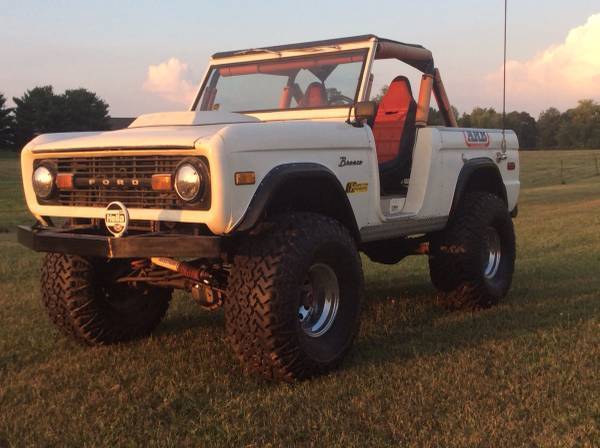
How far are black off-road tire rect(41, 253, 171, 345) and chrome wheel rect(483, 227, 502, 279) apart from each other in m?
3.09

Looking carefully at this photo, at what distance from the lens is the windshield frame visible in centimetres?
526

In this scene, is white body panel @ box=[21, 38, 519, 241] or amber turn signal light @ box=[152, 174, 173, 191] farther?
amber turn signal light @ box=[152, 174, 173, 191]

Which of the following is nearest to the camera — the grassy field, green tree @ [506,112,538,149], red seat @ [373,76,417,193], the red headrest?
the grassy field

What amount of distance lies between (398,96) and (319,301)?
2413mm

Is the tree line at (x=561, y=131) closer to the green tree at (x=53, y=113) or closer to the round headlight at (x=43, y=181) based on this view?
the green tree at (x=53, y=113)

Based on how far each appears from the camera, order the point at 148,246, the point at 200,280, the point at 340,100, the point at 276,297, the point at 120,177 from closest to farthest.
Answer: the point at 148,246, the point at 276,297, the point at 120,177, the point at 200,280, the point at 340,100

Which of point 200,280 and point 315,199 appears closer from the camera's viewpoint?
point 200,280

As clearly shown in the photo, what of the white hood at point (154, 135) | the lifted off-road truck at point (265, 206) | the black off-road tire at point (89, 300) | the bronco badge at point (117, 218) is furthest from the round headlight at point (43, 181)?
the bronco badge at point (117, 218)

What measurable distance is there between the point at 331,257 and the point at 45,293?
205 cm

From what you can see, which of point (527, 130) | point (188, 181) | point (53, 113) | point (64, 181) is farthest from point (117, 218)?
point (527, 130)

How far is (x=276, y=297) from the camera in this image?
3.84 m

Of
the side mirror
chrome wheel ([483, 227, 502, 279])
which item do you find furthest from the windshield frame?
chrome wheel ([483, 227, 502, 279])

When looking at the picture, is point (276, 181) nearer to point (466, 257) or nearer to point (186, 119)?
point (186, 119)

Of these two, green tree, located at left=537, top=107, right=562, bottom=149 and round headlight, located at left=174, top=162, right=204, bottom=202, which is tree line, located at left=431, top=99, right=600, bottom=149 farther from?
round headlight, located at left=174, top=162, right=204, bottom=202
